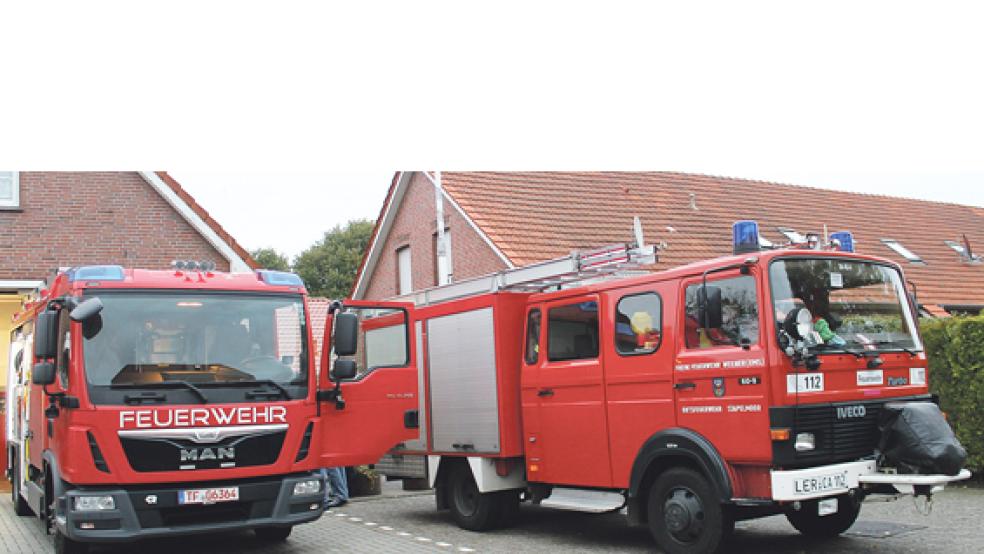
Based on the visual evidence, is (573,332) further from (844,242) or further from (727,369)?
(844,242)

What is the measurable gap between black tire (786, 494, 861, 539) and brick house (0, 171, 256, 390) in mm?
11264

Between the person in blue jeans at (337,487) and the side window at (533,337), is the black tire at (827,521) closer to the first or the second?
the side window at (533,337)

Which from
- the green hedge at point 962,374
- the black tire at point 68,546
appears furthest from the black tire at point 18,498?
the green hedge at point 962,374

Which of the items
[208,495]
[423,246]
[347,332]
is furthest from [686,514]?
[423,246]

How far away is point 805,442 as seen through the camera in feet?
24.5

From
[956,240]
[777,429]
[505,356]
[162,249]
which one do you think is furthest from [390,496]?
[956,240]

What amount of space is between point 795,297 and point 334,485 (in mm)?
7821

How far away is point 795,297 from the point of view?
7.79 meters

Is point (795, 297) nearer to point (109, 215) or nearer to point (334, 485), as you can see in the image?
point (334, 485)

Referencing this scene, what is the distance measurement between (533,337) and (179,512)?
13.1 ft

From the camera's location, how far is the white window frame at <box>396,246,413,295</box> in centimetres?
2344

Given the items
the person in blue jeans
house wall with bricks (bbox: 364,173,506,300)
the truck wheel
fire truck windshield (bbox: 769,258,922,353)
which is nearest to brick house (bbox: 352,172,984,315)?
house wall with bricks (bbox: 364,173,506,300)

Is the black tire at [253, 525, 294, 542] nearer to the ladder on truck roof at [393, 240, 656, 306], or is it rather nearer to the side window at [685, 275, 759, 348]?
the ladder on truck roof at [393, 240, 656, 306]

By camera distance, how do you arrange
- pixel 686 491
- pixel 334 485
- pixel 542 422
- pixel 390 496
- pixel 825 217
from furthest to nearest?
1. pixel 825 217
2. pixel 390 496
3. pixel 334 485
4. pixel 542 422
5. pixel 686 491
